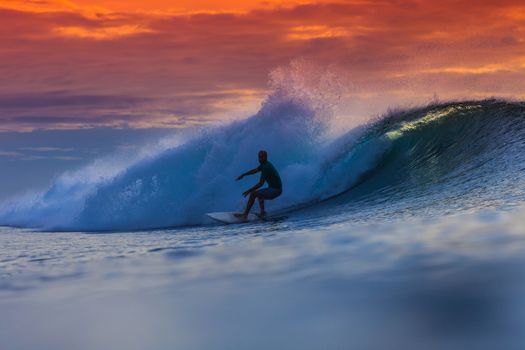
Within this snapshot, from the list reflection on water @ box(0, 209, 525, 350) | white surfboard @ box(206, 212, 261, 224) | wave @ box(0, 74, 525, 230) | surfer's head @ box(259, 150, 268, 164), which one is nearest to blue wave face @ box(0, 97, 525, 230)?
wave @ box(0, 74, 525, 230)

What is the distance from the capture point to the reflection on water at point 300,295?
3.74m

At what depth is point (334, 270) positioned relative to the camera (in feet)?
17.4

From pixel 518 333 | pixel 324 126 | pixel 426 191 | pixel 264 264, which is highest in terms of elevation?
pixel 324 126

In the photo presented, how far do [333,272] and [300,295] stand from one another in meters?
0.67

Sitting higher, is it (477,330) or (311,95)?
(311,95)

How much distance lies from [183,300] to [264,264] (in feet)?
4.13

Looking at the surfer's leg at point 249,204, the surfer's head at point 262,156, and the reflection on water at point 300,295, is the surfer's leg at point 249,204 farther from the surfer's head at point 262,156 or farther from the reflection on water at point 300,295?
the reflection on water at point 300,295

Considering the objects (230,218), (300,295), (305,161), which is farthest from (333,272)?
(305,161)

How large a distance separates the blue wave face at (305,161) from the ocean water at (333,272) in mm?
93

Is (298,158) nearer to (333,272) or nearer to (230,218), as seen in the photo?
(230,218)

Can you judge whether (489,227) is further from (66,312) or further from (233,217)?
(233,217)

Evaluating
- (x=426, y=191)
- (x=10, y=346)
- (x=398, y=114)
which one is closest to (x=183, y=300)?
(x=10, y=346)

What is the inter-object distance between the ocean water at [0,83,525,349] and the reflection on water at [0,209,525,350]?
0.01 metres

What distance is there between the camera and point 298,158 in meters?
17.1
